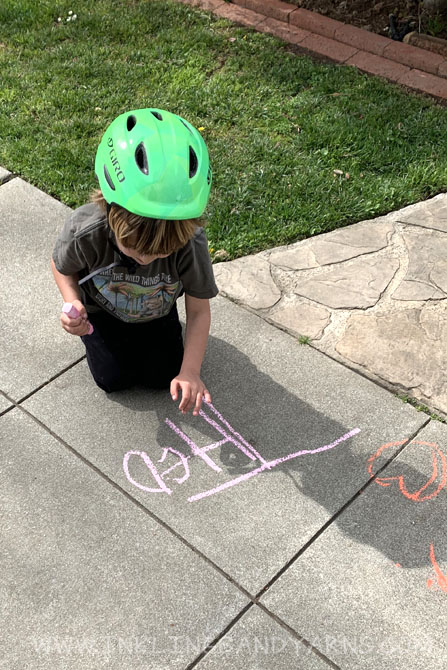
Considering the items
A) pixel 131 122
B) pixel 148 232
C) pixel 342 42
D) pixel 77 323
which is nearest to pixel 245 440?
pixel 77 323

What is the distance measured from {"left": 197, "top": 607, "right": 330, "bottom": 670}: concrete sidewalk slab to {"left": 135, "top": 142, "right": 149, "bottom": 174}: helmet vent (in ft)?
5.02

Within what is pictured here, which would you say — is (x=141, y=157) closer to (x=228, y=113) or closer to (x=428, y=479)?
(x=428, y=479)

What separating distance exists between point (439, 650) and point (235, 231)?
232 cm

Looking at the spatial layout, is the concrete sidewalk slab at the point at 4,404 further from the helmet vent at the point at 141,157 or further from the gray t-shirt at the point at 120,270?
the helmet vent at the point at 141,157

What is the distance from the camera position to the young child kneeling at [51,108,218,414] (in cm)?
229

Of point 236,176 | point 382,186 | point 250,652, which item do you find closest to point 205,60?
point 236,176

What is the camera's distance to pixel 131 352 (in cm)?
303

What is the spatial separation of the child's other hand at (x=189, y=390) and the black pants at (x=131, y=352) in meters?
0.36

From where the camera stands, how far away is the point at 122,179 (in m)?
2.29

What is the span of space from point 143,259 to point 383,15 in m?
4.25

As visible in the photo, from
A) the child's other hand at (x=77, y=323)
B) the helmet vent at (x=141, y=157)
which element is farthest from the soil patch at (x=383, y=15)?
the child's other hand at (x=77, y=323)

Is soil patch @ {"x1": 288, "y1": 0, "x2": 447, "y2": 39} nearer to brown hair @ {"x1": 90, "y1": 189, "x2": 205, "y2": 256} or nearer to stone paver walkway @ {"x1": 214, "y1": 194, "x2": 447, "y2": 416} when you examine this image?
stone paver walkway @ {"x1": 214, "y1": 194, "x2": 447, "y2": 416}

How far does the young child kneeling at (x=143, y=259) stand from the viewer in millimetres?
2287

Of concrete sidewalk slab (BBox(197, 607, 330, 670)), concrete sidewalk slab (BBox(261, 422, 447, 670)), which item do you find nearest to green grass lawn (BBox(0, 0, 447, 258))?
concrete sidewalk slab (BBox(261, 422, 447, 670))
